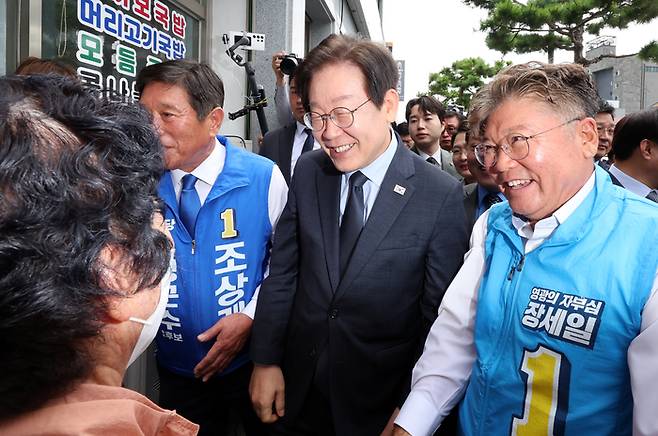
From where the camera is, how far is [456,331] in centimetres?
139

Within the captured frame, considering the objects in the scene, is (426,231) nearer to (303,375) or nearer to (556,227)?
(556,227)

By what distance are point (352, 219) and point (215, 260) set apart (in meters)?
0.53

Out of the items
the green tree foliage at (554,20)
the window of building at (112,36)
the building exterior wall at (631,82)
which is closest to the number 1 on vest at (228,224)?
the window of building at (112,36)

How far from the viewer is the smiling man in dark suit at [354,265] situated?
4.97 ft

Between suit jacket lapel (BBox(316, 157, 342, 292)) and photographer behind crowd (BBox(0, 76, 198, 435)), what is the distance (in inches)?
33.4

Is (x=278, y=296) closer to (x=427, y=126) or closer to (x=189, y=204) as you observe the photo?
(x=189, y=204)

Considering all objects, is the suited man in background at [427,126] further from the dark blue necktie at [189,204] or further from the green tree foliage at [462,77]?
the green tree foliage at [462,77]

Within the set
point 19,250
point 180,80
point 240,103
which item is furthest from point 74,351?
point 240,103

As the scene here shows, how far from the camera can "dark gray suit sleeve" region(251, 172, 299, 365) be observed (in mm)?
1665

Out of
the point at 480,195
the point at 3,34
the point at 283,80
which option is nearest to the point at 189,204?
the point at 3,34

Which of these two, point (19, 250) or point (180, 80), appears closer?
point (19, 250)

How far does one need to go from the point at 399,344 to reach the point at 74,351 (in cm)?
110

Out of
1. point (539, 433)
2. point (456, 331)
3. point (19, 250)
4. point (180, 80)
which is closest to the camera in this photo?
point (19, 250)

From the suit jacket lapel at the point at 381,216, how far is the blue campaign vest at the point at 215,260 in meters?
0.47
